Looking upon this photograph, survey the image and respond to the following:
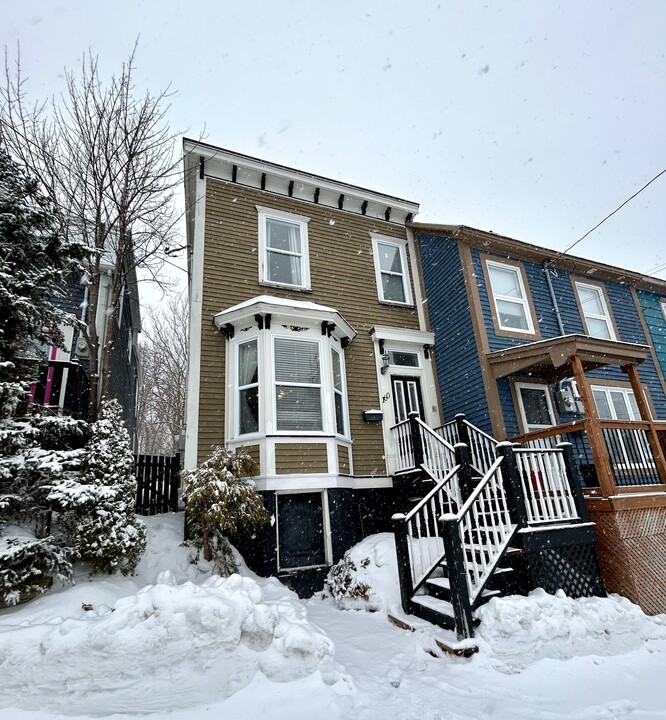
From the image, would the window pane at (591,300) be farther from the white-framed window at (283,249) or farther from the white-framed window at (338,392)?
the white-framed window at (283,249)

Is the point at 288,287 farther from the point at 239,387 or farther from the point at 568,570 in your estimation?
the point at 568,570

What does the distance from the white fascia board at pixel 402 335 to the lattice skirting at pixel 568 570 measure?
568 centimetres

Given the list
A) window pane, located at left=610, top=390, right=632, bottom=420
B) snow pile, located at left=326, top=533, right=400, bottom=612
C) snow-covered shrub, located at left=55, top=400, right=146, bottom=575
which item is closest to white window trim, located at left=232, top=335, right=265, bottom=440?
snow-covered shrub, located at left=55, top=400, right=146, bottom=575

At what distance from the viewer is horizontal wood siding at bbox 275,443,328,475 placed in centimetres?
722

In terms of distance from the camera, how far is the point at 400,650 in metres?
4.29

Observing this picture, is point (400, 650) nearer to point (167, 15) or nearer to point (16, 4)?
point (16, 4)

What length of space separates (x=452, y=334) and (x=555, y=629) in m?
6.58

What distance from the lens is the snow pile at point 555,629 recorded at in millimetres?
4047

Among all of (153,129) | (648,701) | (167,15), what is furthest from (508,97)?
A: (648,701)

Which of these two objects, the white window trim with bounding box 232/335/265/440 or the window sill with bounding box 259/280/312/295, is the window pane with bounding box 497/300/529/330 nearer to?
the window sill with bounding box 259/280/312/295

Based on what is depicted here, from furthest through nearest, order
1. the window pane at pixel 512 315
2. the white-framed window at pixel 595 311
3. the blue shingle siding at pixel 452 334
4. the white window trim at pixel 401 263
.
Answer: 1. the white-framed window at pixel 595 311
2. the white window trim at pixel 401 263
3. the window pane at pixel 512 315
4. the blue shingle siding at pixel 452 334

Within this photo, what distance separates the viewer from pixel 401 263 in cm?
1127

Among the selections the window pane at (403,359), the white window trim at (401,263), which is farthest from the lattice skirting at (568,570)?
the white window trim at (401,263)

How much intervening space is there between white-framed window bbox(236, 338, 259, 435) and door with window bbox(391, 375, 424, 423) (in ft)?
11.3
